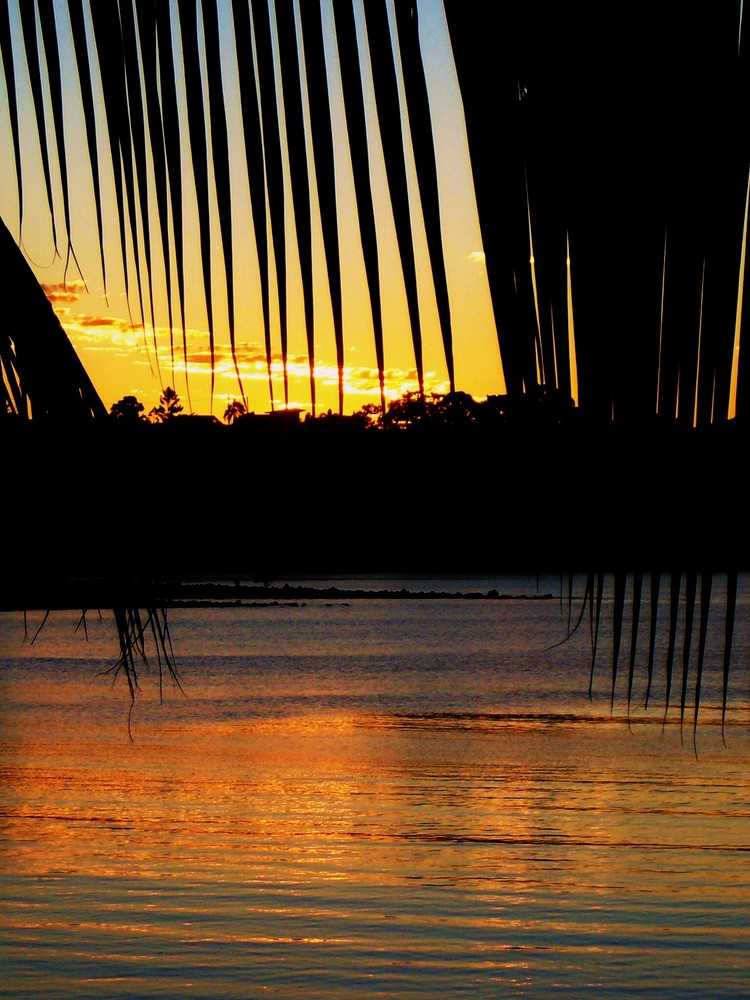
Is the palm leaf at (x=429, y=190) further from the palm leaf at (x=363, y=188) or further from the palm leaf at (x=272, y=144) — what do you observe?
the palm leaf at (x=272, y=144)

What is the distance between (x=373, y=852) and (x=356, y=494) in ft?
37.7

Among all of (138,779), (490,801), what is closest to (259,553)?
(490,801)

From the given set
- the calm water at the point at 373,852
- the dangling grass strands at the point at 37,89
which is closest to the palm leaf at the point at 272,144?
the dangling grass strands at the point at 37,89

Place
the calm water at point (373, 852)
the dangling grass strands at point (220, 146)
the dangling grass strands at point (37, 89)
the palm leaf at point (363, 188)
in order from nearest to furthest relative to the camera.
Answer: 1. the palm leaf at point (363, 188)
2. the dangling grass strands at point (220, 146)
3. the dangling grass strands at point (37, 89)
4. the calm water at point (373, 852)

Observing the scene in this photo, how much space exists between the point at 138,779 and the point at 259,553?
1635cm

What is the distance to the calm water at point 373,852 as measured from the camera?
8.80 m

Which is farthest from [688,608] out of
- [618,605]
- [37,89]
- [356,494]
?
[37,89]

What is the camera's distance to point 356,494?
1647 mm

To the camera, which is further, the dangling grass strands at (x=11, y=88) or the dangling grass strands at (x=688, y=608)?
the dangling grass strands at (x=11, y=88)

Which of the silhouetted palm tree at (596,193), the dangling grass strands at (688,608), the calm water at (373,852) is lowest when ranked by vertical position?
the calm water at (373,852)

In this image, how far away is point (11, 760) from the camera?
2041cm

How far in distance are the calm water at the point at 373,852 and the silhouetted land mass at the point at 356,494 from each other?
90cm

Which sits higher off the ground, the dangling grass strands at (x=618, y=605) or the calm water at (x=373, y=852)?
the dangling grass strands at (x=618, y=605)

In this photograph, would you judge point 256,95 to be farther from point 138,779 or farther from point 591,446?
point 138,779
